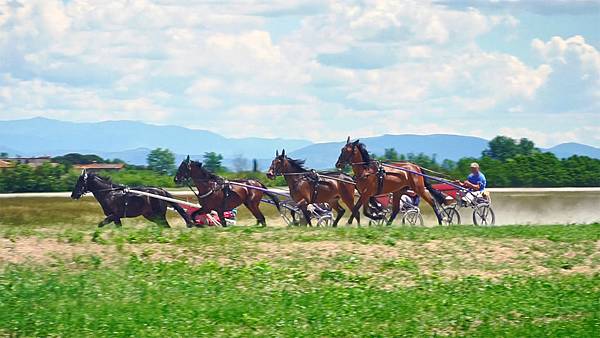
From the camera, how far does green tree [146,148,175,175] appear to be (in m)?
50.9

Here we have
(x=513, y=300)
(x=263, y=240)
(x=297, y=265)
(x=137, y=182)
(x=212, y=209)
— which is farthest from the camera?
(x=137, y=182)

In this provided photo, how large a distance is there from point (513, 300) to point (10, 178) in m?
31.8

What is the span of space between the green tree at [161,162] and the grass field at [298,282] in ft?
99.2

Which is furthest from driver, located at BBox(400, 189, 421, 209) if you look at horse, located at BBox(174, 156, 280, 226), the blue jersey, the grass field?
the grass field

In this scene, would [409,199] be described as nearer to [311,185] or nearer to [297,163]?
[311,185]

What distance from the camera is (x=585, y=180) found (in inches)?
1864

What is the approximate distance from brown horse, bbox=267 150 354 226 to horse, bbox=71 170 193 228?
2780mm

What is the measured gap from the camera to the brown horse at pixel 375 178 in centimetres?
2867

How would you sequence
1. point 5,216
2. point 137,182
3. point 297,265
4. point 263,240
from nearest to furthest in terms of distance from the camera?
point 297,265 → point 263,240 → point 5,216 → point 137,182

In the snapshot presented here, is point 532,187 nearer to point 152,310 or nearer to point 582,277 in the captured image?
point 582,277

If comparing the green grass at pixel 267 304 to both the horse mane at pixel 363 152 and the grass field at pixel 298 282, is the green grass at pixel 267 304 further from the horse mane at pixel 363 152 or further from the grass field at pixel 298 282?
the horse mane at pixel 363 152

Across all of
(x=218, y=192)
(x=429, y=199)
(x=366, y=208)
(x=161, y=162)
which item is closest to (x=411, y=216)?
(x=429, y=199)

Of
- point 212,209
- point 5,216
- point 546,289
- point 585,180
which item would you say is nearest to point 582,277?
point 546,289

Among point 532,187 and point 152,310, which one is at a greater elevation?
point 532,187
